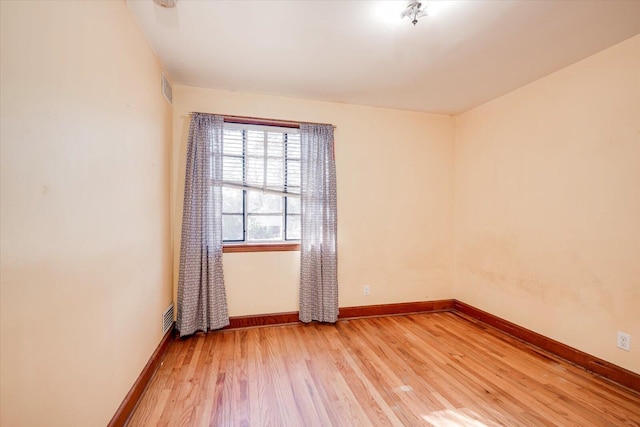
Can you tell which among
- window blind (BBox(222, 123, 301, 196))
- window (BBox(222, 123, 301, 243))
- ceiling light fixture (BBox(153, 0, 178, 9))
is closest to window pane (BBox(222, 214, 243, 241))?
window (BBox(222, 123, 301, 243))

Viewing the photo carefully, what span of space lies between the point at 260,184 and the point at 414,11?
2.00 meters

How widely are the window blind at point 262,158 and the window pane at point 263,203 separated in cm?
9

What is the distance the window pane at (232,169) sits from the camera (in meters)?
2.86

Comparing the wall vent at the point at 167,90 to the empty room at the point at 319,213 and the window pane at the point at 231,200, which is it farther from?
the window pane at the point at 231,200

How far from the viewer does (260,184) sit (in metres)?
2.94

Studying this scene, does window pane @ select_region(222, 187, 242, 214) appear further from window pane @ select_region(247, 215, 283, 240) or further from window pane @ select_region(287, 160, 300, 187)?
window pane @ select_region(287, 160, 300, 187)

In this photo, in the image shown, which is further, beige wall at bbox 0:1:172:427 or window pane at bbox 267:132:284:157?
window pane at bbox 267:132:284:157

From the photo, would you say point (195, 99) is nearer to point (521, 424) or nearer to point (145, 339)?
point (145, 339)

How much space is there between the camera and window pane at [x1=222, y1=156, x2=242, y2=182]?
2.86 meters

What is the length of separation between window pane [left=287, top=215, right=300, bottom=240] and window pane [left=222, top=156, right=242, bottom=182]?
71 cm

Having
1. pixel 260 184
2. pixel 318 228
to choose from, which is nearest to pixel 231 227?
pixel 260 184

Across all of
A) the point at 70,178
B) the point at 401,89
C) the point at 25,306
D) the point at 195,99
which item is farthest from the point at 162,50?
the point at 401,89

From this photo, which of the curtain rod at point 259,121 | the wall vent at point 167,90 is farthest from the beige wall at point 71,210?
the curtain rod at point 259,121

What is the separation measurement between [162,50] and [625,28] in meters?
3.25
